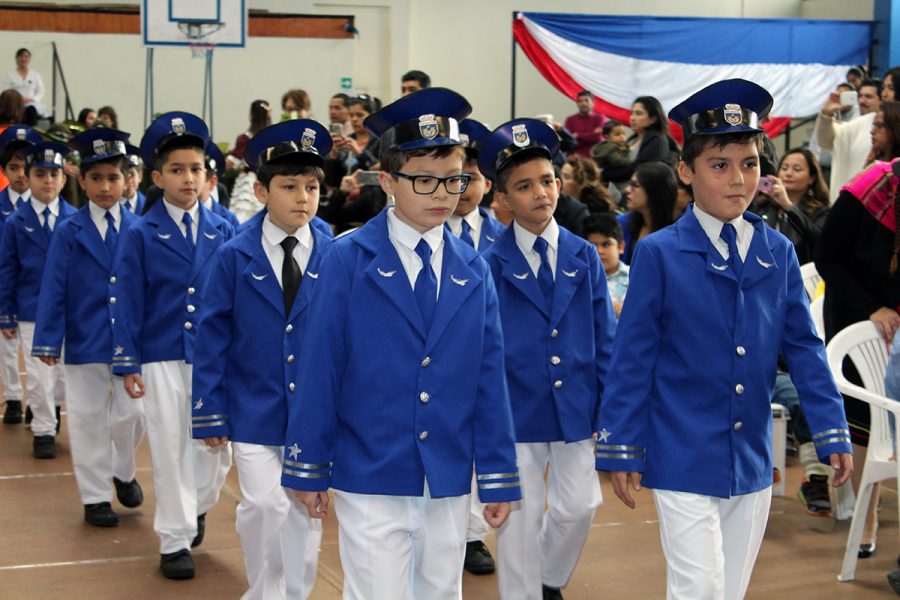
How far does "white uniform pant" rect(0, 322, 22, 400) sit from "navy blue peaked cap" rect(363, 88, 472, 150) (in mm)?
6027

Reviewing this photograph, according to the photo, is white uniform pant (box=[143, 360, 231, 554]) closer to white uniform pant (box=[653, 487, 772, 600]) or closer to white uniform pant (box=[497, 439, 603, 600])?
white uniform pant (box=[497, 439, 603, 600])

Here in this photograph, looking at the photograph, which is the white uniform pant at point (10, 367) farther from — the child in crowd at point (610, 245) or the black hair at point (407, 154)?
the black hair at point (407, 154)

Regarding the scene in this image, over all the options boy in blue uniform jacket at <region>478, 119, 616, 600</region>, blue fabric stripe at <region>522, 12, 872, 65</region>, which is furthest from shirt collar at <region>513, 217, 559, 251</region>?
blue fabric stripe at <region>522, 12, 872, 65</region>

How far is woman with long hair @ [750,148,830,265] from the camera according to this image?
7297 mm

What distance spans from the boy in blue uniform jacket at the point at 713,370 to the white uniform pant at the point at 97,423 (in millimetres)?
3541

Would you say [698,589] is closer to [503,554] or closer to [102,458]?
[503,554]

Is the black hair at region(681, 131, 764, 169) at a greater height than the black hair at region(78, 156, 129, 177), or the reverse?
the black hair at region(681, 131, 764, 169)

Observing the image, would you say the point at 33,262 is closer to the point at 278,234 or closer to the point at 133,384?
the point at 133,384

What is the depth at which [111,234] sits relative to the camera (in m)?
6.70

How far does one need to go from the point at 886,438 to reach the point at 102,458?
3880mm

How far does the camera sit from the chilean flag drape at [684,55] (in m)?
17.4

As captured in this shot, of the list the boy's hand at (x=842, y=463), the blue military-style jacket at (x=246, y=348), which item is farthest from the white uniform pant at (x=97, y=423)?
the boy's hand at (x=842, y=463)

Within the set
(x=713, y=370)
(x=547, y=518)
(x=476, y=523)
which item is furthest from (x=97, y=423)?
(x=713, y=370)

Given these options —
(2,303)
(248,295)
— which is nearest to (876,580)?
(248,295)
